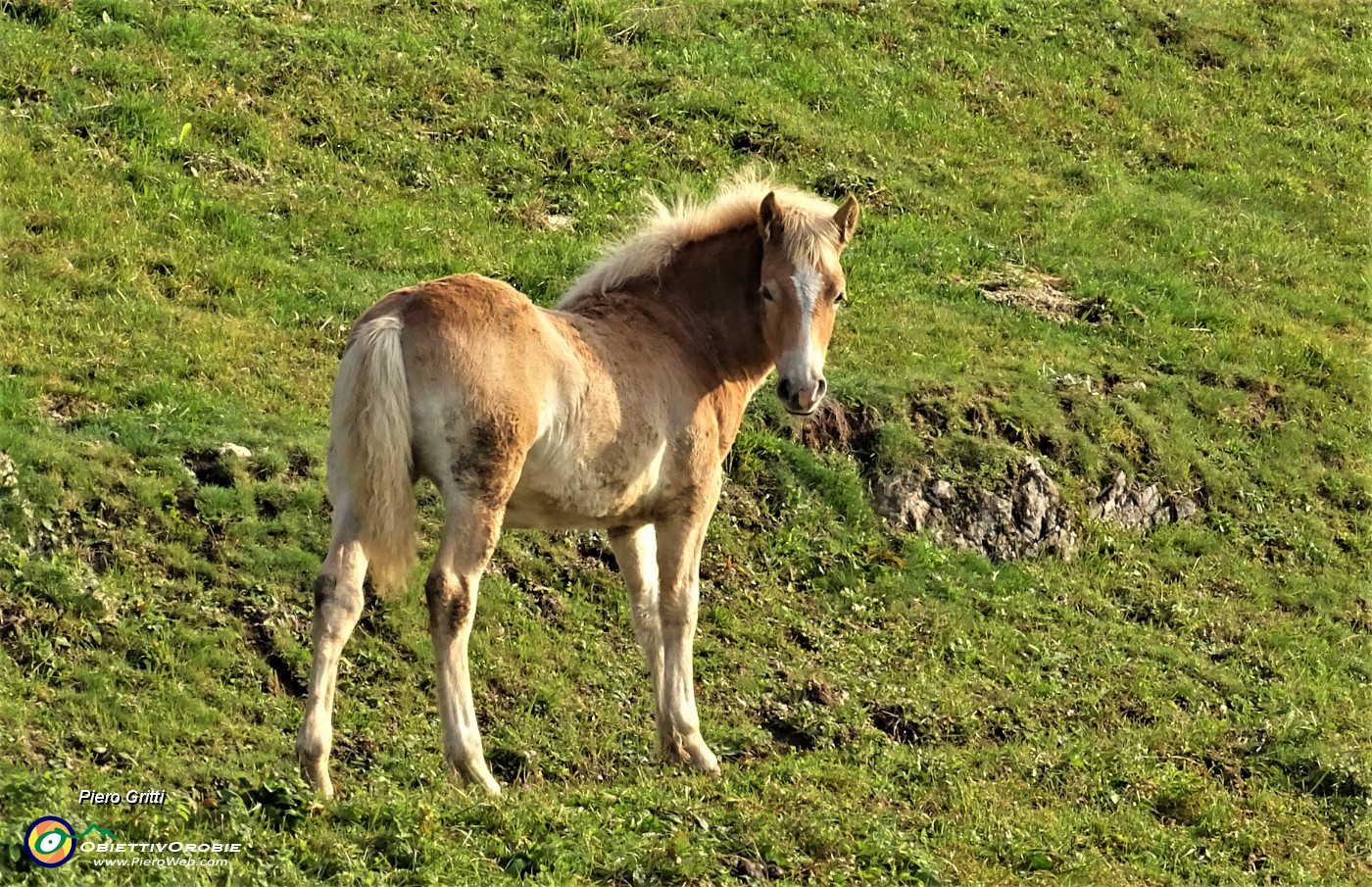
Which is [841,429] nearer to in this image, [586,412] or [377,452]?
[586,412]

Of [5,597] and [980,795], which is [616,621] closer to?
[980,795]

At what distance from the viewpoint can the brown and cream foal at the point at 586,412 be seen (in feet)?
23.3

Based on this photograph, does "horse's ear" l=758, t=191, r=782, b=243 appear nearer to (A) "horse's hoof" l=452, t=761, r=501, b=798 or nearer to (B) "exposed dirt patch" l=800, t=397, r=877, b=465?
(A) "horse's hoof" l=452, t=761, r=501, b=798

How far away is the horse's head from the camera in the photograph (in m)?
8.25

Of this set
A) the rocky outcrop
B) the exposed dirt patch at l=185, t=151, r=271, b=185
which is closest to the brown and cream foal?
the rocky outcrop

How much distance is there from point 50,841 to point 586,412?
318cm

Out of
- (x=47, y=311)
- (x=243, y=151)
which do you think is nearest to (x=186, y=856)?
(x=47, y=311)

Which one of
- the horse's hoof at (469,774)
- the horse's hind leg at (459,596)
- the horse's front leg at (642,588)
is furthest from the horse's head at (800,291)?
the horse's hoof at (469,774)

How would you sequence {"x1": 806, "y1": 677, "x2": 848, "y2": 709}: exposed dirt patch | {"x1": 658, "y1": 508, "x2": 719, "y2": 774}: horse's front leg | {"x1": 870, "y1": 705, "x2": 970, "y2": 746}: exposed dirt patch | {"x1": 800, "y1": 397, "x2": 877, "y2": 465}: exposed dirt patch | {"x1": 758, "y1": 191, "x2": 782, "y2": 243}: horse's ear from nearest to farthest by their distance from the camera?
{"x1": 658, "y1": 508, "x2": 719, "y2": 774}: horse's front leg
{"x1": 758, "y1": 191, "x2": 782, "y2": 243}: horse's ear
{"x1": 870, "y1": 705, "x2": 970, "y2": 746}: exposed dirt patch
{"x1": 806, "y1": 677, "x2": 848, "y2": 709}: exposed dirt patch
{"x1": 800, "y1": 397, "x2": 877, "y2": 465}: exposed dirt patch

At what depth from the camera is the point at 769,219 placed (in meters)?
8.73

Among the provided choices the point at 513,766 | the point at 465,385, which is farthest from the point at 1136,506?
the point at 465,385

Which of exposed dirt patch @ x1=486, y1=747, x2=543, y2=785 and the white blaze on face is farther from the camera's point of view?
exposed dirt patch @ x1=486, y1=747, x2=543, y2=785

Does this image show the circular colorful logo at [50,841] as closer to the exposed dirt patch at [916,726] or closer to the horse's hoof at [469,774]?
the horse's hoof at [469,774]

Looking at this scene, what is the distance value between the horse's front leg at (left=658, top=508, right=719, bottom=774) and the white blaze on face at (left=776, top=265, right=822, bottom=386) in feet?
2.79
